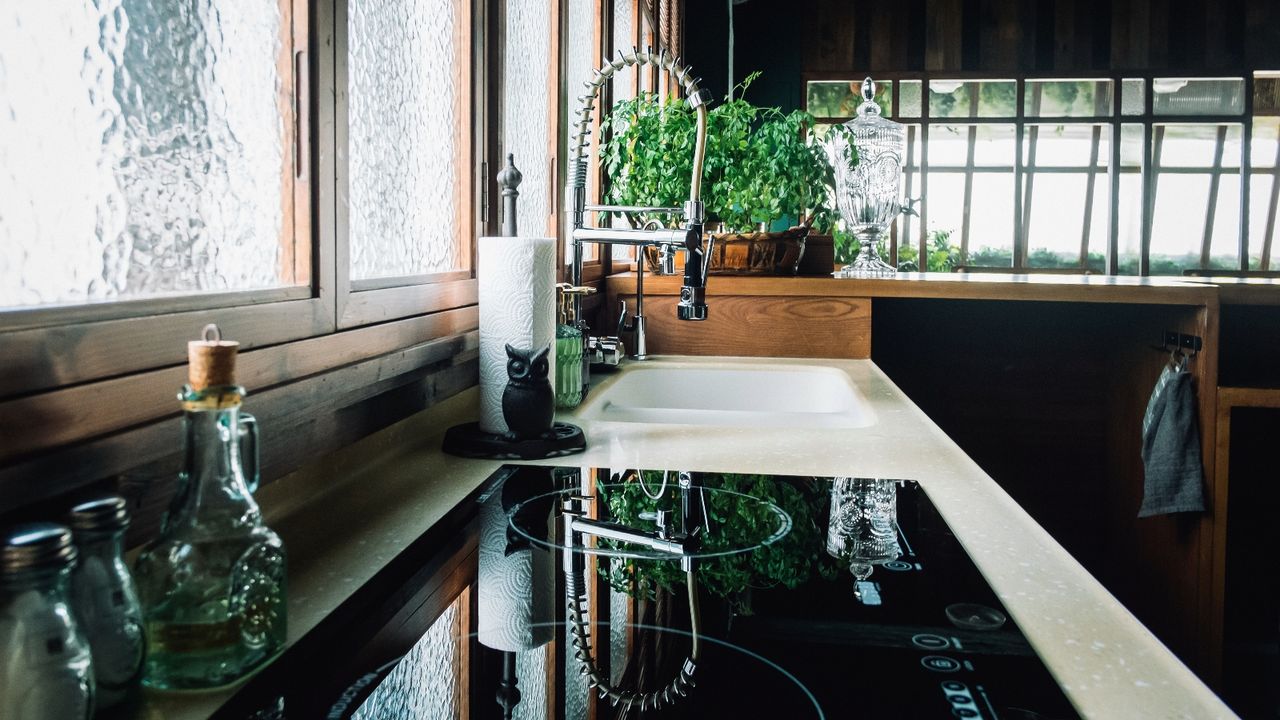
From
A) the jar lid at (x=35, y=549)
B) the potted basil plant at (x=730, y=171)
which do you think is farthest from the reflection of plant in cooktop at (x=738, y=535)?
the potted basil plant at (x=730, y=171)

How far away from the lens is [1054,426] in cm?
294

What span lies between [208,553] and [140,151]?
336 mm

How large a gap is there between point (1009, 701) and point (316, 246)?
2.30 ft

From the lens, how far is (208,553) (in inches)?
20.1

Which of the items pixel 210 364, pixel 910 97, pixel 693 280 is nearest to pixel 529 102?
pixel 693 280

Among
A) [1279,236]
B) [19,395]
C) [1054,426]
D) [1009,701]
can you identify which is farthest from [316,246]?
[1279,236]

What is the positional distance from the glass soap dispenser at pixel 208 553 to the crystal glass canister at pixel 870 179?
257 cm

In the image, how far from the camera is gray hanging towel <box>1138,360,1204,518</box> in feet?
7.93

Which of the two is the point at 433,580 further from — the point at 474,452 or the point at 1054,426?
the point at 1054,426

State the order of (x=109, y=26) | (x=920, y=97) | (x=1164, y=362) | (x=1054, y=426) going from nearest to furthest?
(x=109, y=26), (x=1164, y=362), (x=1054, y=426), (x=920, y=97)

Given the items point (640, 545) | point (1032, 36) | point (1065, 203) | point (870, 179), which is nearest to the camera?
point (640, 545)

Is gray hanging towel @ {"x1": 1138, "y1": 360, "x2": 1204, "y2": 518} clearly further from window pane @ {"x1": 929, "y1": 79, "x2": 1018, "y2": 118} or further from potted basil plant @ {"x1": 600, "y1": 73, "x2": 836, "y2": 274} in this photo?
window pane @ {"x1": 929, "y1": 79, "x2": 1018, "y2": 118}

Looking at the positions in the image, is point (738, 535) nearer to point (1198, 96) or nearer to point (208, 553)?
point (208, 553)

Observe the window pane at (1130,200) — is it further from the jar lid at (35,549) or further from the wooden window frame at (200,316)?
the jar lid at (35,549)
